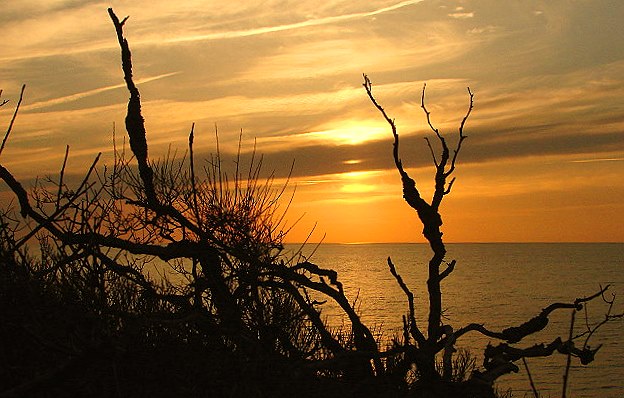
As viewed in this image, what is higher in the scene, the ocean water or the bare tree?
the bare tree

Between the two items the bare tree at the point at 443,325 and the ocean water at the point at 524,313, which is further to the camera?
the ocean water at the point at 524,313

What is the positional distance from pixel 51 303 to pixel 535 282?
169 m

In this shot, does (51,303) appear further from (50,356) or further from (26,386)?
(26,386)

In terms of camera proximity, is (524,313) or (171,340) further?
(524,313)

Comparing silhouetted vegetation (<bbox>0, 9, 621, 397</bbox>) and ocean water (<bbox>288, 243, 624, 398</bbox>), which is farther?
ocean water (<bbox>288, 243, 624, 398</bbox>)

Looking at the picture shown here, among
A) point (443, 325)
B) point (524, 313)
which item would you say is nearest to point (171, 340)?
point (443, 325)

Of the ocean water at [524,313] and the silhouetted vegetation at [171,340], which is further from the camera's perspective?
the ocean water at [524,313]

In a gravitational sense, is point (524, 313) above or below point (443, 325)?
below

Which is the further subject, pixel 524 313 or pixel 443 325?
pixel 524 313

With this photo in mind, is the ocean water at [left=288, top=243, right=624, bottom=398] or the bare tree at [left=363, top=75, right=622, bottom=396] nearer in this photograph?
the bare tree at [left=363, top=75, right=622, bottom=396]

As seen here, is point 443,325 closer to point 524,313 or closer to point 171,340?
point 171,340

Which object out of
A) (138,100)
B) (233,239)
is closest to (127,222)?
(233,239)

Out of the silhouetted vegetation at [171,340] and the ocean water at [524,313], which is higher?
the silhouetted vegetation at [171,340]

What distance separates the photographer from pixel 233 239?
49.5 feet
